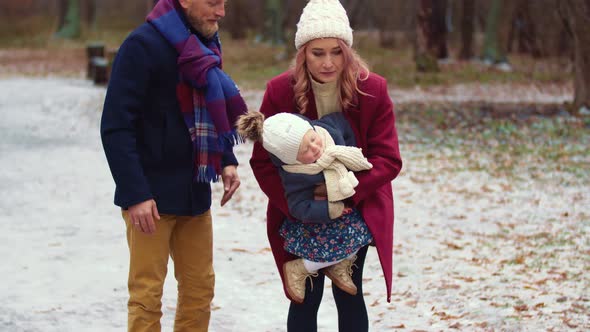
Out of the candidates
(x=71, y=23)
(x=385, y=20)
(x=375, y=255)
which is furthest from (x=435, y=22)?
(x=71, y=23)

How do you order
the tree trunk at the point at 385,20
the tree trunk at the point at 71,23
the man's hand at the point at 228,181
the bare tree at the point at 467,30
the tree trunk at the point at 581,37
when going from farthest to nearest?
the tree trunk at the point at 71,23 → the tree trunk at the point at 385,20 → the bare tree at the point at 467,30 → the tree trunk at the point at 581,37 → the man's hand at the point at 228,181

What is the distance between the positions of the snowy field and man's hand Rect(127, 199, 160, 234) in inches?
70.5

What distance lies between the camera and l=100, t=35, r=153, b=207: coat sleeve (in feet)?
12.0

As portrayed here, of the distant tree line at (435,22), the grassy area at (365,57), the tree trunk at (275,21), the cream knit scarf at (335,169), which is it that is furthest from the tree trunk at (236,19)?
the cream knit scarf at (335,169)

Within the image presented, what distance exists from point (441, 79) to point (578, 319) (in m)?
17.3

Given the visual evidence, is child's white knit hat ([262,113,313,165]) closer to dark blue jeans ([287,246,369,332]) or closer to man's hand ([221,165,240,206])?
man's hand ([221,165,240,206])

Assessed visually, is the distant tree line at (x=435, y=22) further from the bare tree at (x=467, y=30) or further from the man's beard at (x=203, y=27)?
the man's beard at (x=203, y=27)

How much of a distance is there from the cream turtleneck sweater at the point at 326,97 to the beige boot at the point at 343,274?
0.64 m

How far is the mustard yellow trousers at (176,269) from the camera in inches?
152

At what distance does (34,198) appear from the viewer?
9203 mm

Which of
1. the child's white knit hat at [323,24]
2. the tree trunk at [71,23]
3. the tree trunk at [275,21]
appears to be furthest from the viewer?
the tree trunk at [71,23]

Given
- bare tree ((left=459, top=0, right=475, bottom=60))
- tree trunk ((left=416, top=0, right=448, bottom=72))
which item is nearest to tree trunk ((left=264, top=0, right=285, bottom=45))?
bare tree ((left=459, top=0, right=475, bottom=60))

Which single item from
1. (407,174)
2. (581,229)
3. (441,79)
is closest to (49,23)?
(441,79)

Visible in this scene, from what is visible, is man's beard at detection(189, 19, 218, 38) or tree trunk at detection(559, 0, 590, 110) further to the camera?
tree trunk at detection(559, 0, 590, 110)
